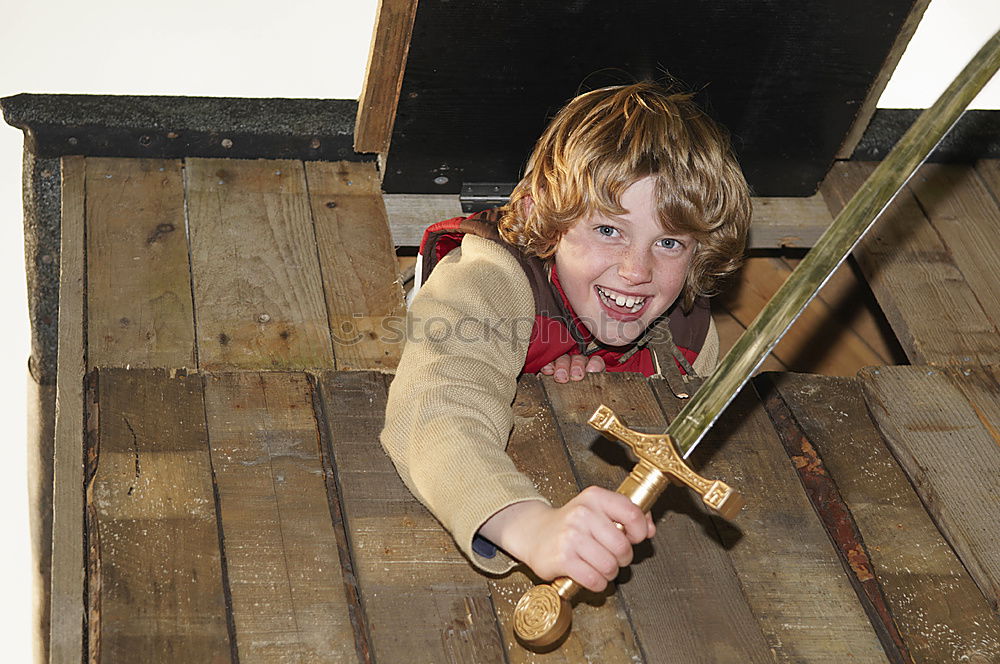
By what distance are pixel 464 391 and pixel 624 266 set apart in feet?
1.17

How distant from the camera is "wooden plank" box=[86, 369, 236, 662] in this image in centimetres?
139

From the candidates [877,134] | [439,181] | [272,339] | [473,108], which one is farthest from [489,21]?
[877,134]

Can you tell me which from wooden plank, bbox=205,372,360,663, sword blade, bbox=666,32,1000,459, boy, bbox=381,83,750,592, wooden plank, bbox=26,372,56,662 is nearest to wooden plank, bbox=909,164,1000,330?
boy, bbox=381,83,750,592

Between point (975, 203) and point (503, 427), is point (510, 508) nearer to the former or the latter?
point (503, 427)

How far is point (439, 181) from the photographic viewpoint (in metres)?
2.39

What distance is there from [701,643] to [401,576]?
1.22ft

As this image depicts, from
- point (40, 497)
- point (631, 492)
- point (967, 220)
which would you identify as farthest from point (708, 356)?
point (40, 497)

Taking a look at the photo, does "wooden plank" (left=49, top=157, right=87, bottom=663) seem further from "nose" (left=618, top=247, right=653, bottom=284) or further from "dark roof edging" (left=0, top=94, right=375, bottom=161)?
"nose" (left=618, top=247, right=653, bottom=284)

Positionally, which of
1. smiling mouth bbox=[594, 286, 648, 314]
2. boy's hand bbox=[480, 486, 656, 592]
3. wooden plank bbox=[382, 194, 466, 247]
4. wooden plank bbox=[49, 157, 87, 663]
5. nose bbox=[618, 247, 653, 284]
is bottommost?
wooden plank bbox=[382, 194, 466, 247]

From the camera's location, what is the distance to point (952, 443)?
74.6 inches

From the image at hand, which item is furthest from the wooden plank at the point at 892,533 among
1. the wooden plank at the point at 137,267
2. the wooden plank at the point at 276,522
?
the wooden plank at the point at 137,267

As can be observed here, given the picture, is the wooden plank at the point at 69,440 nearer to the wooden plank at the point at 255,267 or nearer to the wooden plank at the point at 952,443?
the wooden plank at the point at 255,267

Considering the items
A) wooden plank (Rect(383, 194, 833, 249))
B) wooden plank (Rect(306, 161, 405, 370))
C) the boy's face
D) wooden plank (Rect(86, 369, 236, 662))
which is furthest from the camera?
wooden plank (Rect(383, 194, 833, 249))

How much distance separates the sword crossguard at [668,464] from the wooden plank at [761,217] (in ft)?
3.47
